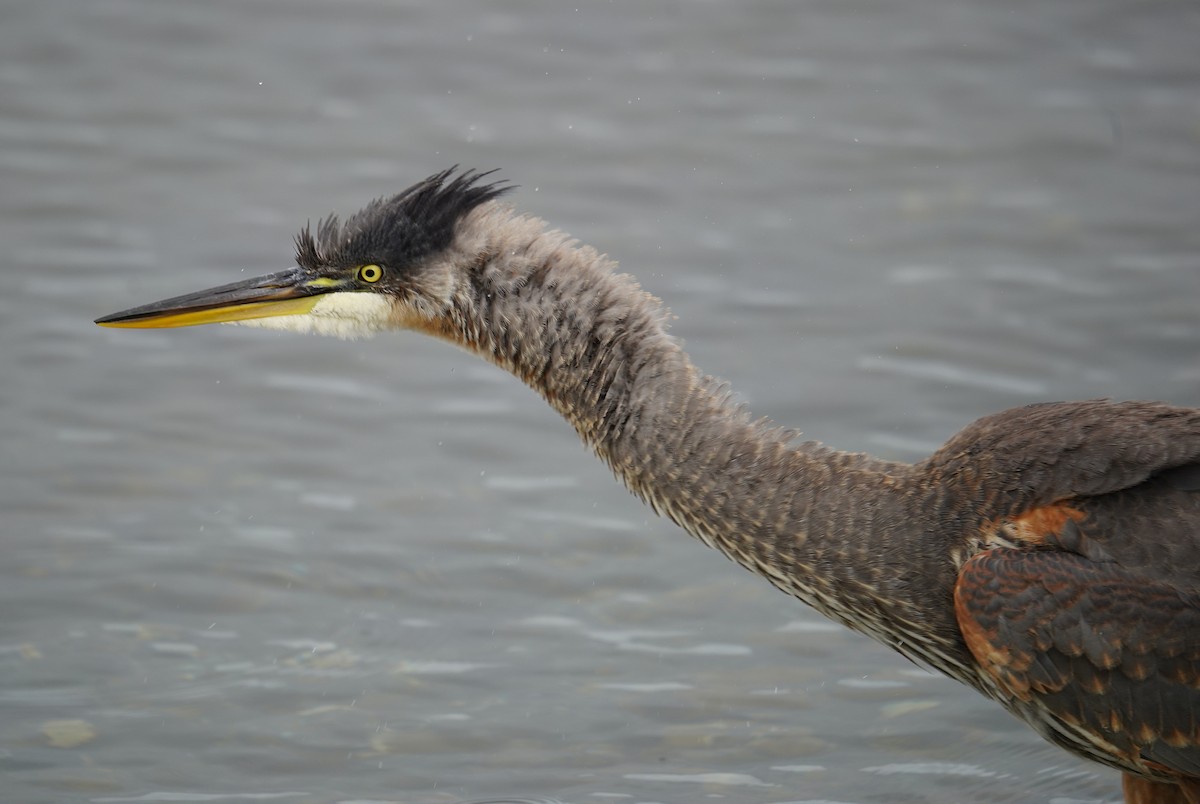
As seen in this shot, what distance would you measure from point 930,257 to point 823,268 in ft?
2.20

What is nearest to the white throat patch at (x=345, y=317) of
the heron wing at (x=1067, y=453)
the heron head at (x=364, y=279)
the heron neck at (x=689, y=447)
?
the heron head at (x=364, y=279)

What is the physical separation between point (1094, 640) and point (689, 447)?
52.0 inches

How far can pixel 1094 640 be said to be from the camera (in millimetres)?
4875

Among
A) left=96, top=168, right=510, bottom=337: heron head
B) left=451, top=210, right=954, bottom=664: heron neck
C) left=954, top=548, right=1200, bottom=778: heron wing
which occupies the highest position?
left=96, top=168, right=510, bottom=337: heron head

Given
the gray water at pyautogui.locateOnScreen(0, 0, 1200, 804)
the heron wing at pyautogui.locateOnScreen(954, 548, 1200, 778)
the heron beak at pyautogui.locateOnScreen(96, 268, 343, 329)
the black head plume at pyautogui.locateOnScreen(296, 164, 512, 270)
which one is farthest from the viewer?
the gray water at pyautogui.locateOnScreen(0, 0, 1200, 804)

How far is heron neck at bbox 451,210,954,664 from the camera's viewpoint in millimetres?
5148

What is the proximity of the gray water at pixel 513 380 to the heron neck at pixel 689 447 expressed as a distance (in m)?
1.33

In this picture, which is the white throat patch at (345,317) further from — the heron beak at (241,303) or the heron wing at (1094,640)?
the heron wing at (1094,640)

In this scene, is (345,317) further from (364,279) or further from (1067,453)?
(1067,453)

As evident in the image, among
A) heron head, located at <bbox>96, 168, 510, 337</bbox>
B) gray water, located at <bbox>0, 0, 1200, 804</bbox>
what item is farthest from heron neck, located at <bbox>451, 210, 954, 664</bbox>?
gray water, located at <bbox>0, 0, 1200, 804</bbox>

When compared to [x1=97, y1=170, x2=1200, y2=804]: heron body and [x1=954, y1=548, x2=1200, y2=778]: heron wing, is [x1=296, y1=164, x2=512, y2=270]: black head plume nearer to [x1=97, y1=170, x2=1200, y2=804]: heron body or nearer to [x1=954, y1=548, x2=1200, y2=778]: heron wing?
[x1=97, y1=170, x2=1200, y2=804]: heron body

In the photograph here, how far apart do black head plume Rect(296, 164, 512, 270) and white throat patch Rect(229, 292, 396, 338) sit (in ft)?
0.39

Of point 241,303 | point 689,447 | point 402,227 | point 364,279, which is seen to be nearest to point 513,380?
point 241,303

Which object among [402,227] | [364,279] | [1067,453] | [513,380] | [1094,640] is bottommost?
[1094,640]
